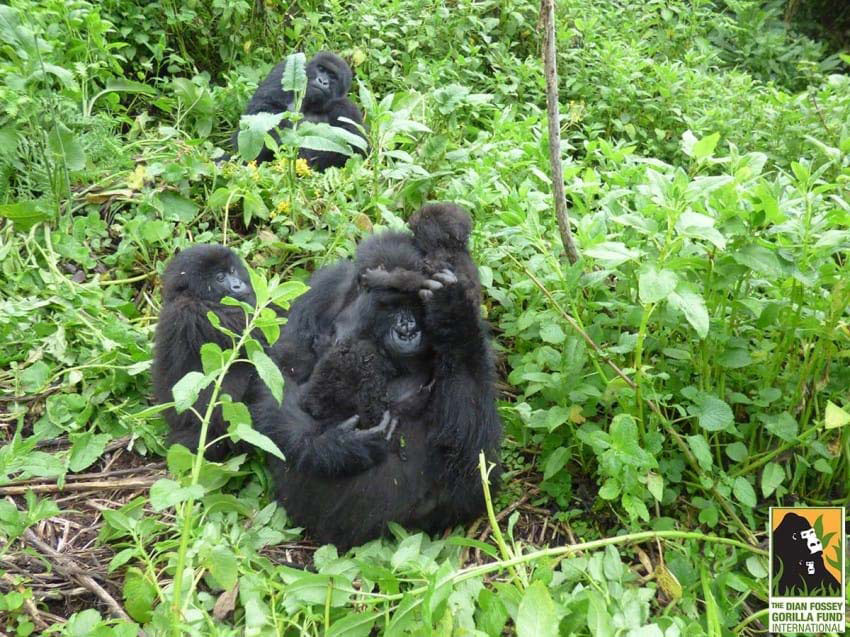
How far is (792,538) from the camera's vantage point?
8.42 ft

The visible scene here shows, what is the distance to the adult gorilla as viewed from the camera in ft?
9.06

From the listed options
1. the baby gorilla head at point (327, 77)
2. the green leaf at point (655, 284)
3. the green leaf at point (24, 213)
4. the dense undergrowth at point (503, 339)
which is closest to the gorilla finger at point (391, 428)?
the dense undergrowth at point (503, 339)

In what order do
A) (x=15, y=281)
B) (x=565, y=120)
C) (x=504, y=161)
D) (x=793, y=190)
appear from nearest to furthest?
(x=793, y=190) → (x=15, y=281) → (x=504, y=161) → (x=565, y=120)

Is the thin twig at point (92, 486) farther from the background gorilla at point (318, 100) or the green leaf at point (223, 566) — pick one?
the background gorilla at point (318, 100)

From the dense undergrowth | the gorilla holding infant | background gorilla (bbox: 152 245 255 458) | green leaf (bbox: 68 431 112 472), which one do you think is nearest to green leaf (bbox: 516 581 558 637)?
the dense undergrowth

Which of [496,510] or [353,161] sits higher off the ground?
[353,161]

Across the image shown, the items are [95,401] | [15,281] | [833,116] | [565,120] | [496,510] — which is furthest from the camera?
[565,120]

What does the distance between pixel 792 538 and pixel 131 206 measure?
11.0 ft

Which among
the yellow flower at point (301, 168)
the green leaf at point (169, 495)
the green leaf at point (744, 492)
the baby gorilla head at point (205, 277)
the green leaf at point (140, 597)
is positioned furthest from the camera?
the yellow flower at point (301, 168)

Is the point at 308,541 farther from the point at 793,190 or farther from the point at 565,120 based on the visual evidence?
the point at 565,120

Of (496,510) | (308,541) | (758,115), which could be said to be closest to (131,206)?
(308,541)

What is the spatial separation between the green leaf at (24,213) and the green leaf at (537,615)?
2992mm

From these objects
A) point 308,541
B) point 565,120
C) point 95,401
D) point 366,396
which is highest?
point 565,120

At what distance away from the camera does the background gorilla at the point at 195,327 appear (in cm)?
294
